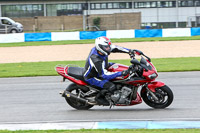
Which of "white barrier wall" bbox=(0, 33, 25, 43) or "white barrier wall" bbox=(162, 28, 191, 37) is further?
"white barrier wall" bbox=(0, 33, 25, 43)

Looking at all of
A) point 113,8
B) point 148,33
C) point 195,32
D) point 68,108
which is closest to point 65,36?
point 148,33

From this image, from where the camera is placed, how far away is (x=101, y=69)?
862cm

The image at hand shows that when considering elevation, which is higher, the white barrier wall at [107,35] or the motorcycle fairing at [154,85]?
the white barrier wall at [107,35]

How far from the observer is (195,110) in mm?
8422

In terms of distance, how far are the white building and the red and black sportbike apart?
1443 inches

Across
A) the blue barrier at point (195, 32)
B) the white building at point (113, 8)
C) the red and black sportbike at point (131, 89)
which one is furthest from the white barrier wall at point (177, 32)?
the red and black sportbike at point (131, 89)

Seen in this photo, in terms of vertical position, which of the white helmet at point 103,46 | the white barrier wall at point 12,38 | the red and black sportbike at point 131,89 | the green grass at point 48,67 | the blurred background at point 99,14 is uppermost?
the blurred background at point 99,14

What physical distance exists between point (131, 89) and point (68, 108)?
5.33 ft

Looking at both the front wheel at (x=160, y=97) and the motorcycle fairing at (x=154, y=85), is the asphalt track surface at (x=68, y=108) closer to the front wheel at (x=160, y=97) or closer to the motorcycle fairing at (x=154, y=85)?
the front wheel at (x=160, y=97)

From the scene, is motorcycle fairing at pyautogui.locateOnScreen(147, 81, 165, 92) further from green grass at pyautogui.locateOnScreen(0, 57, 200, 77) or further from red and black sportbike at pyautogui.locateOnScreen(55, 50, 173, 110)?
A: green grass at pyautogui.locateOnScreen(0, 57, 200, 77)

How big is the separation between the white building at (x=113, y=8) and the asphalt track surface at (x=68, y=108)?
33.6 m

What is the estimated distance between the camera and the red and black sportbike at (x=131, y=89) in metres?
8.35

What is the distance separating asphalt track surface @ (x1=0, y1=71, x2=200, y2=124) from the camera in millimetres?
8141

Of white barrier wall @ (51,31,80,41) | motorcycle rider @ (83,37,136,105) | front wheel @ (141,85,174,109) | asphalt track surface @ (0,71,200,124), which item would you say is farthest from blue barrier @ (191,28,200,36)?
motorcycle rider @ (83,37,136,105)
